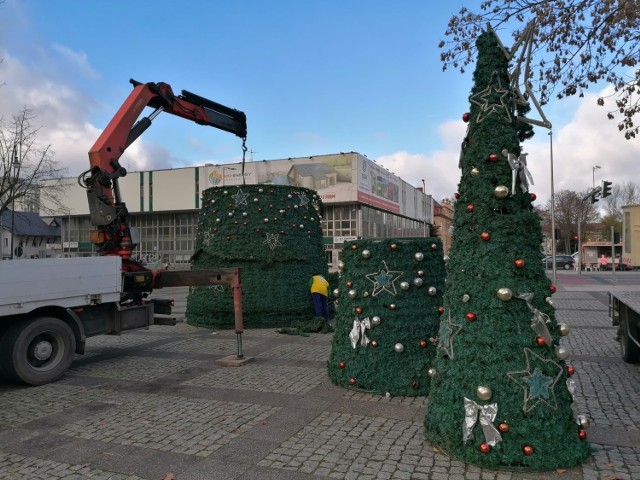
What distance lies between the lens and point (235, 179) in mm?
51344

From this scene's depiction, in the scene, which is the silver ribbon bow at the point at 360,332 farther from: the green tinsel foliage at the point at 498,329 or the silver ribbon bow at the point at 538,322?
the silver ribbon bow at the point at 538,322

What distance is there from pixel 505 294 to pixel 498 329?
0.95 feet

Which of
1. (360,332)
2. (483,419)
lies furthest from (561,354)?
(360,332)

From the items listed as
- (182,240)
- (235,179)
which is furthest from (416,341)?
(182,240)

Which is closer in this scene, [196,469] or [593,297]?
[196,469]

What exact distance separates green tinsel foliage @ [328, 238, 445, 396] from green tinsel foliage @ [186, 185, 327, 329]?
18.8 ft

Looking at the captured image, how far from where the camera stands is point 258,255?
39.5ft

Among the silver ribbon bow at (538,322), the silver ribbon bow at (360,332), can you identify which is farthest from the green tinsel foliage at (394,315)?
the silver ribbon bow at (538,322)

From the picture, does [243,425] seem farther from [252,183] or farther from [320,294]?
[252,183]

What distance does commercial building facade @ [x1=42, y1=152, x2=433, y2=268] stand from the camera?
46.8 meters

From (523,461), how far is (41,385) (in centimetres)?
637

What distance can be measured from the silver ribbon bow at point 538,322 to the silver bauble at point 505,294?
0.28 ft

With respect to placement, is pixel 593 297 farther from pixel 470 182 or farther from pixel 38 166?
pixel 38 166

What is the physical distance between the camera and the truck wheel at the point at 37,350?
271 inches
